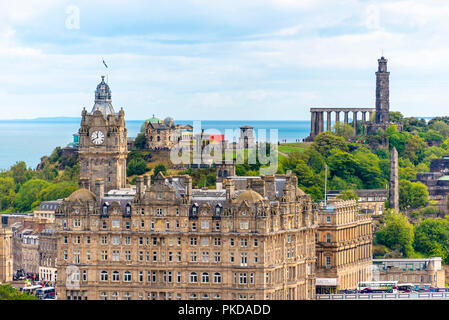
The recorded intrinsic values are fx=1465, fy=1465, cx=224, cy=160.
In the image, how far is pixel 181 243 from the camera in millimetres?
138375

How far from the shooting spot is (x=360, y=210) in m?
187

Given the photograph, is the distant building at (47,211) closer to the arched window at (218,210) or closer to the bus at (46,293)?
the bus at (46,293)

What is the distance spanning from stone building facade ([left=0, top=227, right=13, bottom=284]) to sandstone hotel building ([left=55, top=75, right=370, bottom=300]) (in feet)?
83.6

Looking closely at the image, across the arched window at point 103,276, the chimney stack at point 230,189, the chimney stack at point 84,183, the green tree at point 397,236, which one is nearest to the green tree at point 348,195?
the green tree at point 397,236

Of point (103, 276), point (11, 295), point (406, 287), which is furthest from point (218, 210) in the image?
point (406, 287)

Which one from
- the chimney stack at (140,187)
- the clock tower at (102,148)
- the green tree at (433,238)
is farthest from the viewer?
the green tree at (433,238)

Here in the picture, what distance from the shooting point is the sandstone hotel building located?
136m

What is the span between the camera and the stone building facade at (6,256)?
16588cm

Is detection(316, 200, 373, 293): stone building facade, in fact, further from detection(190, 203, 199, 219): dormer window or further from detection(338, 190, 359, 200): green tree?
detection(338, 190, 359, 200): green tree

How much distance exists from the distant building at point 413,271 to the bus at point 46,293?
38.4 metres

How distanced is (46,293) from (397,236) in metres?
53.4

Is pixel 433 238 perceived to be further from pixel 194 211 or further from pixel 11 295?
pixel 11 295
